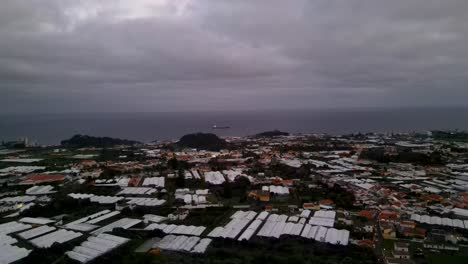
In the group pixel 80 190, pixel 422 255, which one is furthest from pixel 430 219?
pixel 80 190

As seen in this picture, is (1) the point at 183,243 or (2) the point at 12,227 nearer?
(1) the point at 183,243

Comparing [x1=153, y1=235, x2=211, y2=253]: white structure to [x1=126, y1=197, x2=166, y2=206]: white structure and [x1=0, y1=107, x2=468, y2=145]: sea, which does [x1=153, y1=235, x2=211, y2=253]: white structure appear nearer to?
[x1=126, y1=197, x2=166, y2=206]: white structure

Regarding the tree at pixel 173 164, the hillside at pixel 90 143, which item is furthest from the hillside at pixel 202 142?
the tree at pixel 173 164

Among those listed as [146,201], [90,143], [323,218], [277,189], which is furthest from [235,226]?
[90,143]

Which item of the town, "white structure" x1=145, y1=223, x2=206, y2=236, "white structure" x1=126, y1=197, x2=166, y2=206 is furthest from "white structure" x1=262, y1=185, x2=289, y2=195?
"white structure" x1=145, y1=223, x2=206, y2=236

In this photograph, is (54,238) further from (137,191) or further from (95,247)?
(137,191)

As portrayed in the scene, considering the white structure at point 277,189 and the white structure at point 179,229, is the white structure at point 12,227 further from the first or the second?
the white structure at point 277,189

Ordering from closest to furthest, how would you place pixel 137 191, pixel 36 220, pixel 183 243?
pixel 183 243, pixel 36 220, pixel 137 191

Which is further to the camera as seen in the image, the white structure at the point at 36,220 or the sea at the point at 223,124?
the sea at the point at 223,124

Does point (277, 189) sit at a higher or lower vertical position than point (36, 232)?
higher
